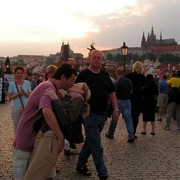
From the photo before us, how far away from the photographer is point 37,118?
375 cm

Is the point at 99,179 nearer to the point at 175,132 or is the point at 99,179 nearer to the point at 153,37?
the point at 175,132

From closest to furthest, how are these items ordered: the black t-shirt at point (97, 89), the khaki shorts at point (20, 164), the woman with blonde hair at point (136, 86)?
the khaki shorts at point (20, 164)
the black t-shirt at point (97, 89)
the woman with blonde hair at point (136, 86)

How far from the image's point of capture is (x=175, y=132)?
35.7 feet

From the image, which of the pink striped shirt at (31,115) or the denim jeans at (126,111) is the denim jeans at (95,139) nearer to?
the pink striped shirt at (31,115)

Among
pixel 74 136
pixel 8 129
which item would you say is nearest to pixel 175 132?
pixel 8 129

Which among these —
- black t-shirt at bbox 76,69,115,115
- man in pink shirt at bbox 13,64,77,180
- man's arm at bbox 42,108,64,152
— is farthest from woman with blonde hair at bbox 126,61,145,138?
man's arm at bbox 42,108,64,152

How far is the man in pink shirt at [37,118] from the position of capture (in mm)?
3570

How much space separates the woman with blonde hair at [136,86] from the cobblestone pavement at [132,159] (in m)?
0.71

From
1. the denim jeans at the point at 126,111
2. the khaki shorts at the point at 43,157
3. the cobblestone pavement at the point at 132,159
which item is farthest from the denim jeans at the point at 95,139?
→ the denim jeans at the point at 126,111

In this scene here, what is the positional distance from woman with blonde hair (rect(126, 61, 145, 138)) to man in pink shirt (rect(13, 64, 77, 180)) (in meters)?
5.97

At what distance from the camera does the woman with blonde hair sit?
31.9 ft

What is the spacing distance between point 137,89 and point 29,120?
629 cm

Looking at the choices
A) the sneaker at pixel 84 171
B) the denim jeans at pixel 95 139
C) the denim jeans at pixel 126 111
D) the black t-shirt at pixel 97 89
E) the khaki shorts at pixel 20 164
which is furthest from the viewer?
the denim jeans at pixel 126 111

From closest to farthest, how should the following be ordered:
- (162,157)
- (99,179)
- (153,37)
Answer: (99,179) → (162,157) → (153,37)
